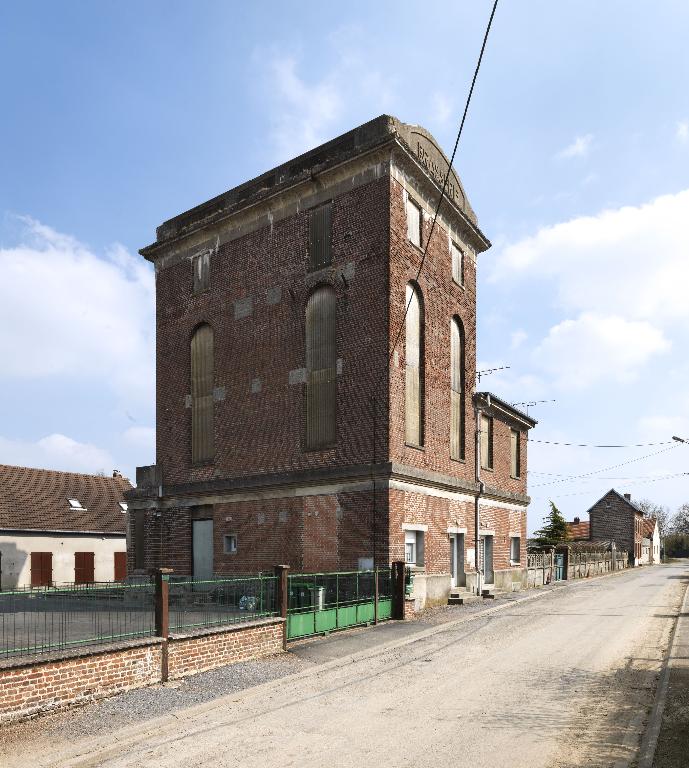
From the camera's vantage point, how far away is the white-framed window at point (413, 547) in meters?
22.4

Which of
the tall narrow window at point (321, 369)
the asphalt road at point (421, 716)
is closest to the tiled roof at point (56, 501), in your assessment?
the tall narrow window at point (321, 369)

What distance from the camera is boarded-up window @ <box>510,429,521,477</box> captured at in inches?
1324

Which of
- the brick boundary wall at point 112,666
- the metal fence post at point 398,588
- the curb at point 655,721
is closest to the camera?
the curb at point 655,721

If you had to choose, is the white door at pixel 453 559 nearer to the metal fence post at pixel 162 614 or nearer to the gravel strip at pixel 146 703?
the gravel strip at pixel 146 703

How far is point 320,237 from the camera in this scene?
964 inches

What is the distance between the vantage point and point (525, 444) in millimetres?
35656

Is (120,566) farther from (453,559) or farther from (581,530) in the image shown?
(581,530)

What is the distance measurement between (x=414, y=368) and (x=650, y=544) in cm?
8767

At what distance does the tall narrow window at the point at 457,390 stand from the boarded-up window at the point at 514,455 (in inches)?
262

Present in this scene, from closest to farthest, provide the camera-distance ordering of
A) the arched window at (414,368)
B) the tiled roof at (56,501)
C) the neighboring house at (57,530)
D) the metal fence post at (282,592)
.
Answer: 1. the metal fence post at (282,592)
2. the arched window at (414,368)
3. the neighboring house at (57,530)
4. the tiled roof at (56,501)

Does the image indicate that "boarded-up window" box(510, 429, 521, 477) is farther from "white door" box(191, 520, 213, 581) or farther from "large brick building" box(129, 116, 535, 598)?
"white door" box(191, 520, 213, 581)

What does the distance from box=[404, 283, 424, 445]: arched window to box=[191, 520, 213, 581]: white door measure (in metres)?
8.66

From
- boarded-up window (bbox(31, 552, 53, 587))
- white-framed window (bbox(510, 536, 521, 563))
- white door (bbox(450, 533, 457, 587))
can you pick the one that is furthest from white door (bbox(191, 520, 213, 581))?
white-framed window (bbox(510, 536, 521, 563))

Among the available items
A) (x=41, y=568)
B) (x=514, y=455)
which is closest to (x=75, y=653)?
(x=514, y=455)
